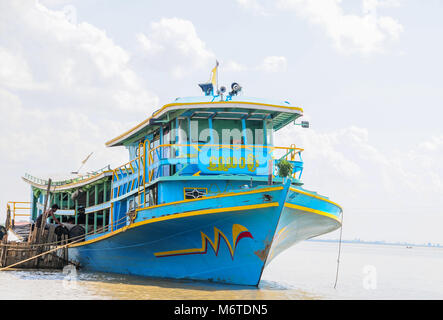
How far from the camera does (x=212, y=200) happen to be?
13.3 metres

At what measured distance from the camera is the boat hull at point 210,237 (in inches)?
508

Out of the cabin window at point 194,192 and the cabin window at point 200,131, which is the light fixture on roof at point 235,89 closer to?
the cabin window at point 200,131

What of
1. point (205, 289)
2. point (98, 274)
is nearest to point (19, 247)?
point (98, 274)

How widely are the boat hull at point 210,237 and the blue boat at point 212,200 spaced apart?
0.08 ft

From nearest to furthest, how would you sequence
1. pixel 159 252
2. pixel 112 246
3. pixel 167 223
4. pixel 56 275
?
1. pixel 167 223
2. pixel 159 252
3. pixel 112 246
4. pixel 56 275

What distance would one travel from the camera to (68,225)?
21.4m

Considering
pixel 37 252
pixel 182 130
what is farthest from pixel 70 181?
pixel 182 130

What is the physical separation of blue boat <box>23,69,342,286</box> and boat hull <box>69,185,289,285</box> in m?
0.02

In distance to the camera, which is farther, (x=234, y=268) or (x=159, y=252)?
(x=159, y=252)

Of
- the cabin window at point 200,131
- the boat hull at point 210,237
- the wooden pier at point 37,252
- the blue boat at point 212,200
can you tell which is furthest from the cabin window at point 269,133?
the wooden pier at point 37,252

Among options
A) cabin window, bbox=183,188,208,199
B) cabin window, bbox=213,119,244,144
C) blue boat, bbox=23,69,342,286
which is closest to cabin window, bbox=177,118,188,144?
blue boat, bbox=23,69,342,286

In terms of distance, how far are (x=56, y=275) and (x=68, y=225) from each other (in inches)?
143

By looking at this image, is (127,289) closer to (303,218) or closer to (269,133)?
(303,218)
